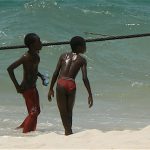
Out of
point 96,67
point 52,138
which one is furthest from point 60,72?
point 96,67

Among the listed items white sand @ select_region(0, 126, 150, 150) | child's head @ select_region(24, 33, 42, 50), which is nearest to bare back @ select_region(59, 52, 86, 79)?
child's head @ select_region(24, 33, 42, 50)

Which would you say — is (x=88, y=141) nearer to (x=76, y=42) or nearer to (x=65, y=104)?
(x=65, y=104)

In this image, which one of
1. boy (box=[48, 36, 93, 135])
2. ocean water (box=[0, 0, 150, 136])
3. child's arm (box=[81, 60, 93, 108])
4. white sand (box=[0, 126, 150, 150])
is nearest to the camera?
white sand (box=[0, 126, 150, 150])

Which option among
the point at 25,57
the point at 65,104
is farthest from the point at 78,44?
the point at 25,57

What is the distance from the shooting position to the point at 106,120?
8.72 meters

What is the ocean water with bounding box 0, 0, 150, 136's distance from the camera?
29.0 ft

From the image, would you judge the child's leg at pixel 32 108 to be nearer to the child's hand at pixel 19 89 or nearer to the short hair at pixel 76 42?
the child's hand at pixel 19 89

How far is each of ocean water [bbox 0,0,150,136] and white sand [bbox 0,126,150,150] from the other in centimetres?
143

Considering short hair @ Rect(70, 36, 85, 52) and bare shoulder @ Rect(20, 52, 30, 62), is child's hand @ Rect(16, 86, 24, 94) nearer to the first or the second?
bare shoulder @ Rect(20, 52, 30, 62)

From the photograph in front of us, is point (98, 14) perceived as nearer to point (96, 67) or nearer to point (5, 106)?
point (96, 67)

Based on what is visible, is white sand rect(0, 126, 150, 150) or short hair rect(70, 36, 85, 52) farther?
short hair rect(70, 36, 85, 52)

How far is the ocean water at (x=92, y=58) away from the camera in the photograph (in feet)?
29.0

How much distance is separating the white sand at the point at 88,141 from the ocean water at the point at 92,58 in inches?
56.4

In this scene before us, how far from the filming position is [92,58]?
14.2 metres
